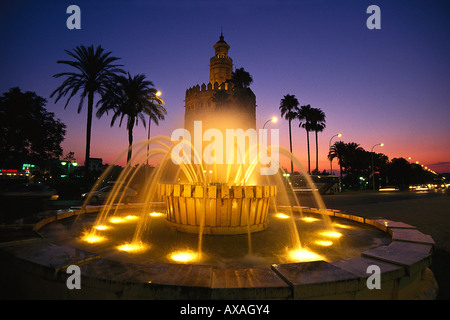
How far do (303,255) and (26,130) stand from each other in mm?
46223

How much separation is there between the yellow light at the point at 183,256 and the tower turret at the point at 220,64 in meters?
75.5

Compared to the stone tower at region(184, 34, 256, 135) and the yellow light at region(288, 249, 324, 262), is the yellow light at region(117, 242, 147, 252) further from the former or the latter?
the stone tower at region(184, 34, 256, 135)

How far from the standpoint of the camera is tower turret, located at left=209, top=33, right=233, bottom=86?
7519cm

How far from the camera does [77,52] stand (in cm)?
2169

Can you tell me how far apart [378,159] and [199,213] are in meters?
106

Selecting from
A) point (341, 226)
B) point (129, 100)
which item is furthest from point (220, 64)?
point (341, 226)

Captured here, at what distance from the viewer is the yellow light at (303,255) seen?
402cm

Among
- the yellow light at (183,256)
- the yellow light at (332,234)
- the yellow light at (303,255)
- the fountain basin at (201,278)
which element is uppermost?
the fountain basin at (201,278)

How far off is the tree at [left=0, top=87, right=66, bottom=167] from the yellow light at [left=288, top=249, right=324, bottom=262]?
45679mm

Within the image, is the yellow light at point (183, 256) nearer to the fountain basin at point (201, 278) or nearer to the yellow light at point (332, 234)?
the fountain basin at point (201, 278)

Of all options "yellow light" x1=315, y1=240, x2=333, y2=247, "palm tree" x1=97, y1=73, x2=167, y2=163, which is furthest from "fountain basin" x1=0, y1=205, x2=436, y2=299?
"palm tree" x1=97, y1=73, x2=167, y2=163

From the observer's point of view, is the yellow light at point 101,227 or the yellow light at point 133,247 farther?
the yellow light at point 101,227

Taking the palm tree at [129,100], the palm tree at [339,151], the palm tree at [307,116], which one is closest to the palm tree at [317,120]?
the palm tree at [307,116]

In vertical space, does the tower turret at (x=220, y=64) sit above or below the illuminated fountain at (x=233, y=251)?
above
